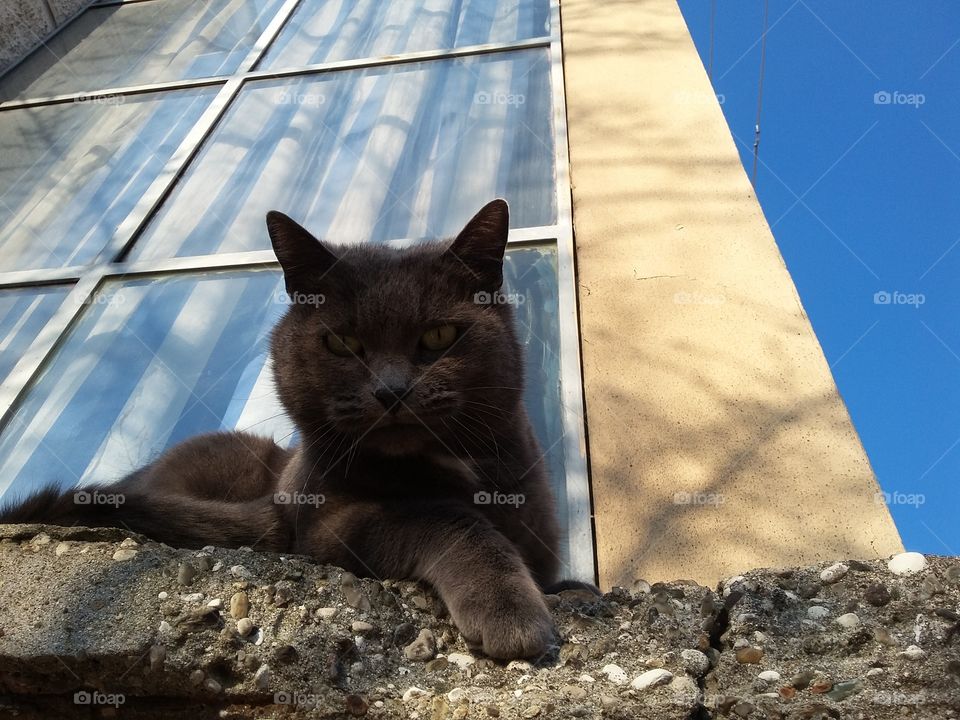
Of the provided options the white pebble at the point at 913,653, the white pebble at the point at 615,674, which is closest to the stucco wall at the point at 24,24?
the white pebble at the point at 615,674

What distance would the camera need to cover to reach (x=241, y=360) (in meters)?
2.73

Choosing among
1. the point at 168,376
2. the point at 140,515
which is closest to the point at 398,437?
the point at 140,515

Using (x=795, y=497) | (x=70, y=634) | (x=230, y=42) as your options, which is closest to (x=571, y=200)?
(x=795, y=497)

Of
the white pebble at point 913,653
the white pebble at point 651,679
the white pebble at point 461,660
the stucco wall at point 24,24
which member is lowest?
the white pebble at point 461,660

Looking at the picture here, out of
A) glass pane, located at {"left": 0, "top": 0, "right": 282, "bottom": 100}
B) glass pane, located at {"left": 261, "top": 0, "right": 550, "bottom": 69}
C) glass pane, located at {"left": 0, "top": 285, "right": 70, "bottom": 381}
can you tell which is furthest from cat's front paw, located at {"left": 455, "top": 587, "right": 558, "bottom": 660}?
glass pane, located at {"left": 0, "top": 0, "right": 282, "bottom": 100}

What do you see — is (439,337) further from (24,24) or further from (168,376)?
(24,24)

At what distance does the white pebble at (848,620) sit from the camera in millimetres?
1180

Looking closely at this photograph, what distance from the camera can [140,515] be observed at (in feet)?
5.16

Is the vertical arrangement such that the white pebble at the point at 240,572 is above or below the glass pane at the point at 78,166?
below

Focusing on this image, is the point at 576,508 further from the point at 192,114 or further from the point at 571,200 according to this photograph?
the point at 192,114

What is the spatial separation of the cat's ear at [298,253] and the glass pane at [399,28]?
3.06 metres

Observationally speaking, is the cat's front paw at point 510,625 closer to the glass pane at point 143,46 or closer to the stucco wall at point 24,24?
the glass pane at point 143,46

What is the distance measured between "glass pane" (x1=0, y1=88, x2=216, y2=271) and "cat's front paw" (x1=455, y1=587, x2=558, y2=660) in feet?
9.18

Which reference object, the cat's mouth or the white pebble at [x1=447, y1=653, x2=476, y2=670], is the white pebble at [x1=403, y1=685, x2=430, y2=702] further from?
the cat's mouth
